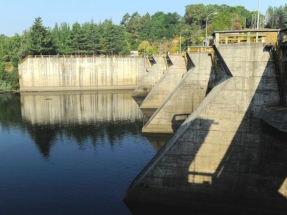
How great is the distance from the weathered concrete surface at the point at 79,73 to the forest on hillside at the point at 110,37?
4789 mm

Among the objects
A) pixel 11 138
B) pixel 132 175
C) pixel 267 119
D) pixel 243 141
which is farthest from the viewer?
pixel 11 138

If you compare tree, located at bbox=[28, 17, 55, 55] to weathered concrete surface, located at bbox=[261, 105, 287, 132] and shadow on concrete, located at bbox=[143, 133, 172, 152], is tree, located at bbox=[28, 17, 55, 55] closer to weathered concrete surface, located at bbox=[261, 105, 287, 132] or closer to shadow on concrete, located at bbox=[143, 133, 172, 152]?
shadow on concrete, located at bbox=[143, 133, 172, 152]

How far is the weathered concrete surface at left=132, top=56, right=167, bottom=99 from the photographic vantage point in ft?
170

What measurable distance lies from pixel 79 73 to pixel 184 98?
126 feet

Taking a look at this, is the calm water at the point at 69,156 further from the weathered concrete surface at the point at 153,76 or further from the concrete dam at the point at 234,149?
the weathered concrete surface at the point at 153,76

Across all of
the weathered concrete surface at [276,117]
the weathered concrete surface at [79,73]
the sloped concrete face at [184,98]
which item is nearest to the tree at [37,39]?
the weathered concrete surface at [79,73]

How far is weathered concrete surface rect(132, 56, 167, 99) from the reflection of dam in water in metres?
2.41

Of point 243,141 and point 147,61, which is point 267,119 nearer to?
point 243,141

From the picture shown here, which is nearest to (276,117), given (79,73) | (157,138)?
(157,138)

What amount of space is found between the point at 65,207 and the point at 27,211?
202cm

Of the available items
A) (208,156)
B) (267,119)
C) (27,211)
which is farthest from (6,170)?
(267,119)

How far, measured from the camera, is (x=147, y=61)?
214 ft

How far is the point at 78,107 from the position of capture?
4625 centimetres

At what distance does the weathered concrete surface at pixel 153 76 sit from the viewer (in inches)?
2045
